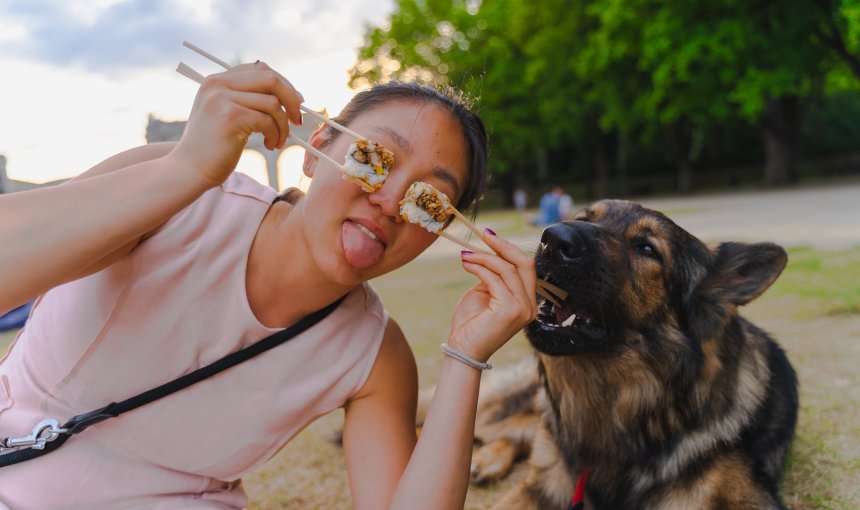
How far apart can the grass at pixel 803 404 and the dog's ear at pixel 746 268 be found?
2.90ft

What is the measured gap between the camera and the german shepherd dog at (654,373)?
8.15ft

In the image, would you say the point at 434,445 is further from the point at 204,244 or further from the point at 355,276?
the point at 204,244

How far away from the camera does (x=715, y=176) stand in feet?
119

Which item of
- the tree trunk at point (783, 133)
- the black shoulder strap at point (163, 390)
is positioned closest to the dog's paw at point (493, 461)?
the black shoulder strap at point (163, 390)

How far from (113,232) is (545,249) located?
5.29 ft

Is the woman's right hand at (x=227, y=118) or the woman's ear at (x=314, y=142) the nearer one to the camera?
the woman's right hand at (x=227, y=118)

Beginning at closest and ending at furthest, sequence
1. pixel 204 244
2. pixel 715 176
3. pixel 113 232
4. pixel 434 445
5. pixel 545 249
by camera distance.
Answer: pixel 113 232, pixel 434 445, pixel 204 244, pixel 545 249, pixel 715 176

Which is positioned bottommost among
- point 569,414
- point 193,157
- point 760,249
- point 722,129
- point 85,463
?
point 569,414

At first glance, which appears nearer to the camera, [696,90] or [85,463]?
[85,463]

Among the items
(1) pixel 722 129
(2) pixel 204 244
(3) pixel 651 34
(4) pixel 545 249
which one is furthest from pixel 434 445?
(1) pixel 722 129

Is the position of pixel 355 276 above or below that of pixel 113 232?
below

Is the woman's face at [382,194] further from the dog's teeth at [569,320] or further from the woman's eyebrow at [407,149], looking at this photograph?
the dog's teeth at [569,320]

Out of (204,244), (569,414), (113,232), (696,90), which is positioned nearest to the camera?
(113,232)

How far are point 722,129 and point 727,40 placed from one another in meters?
16.0
